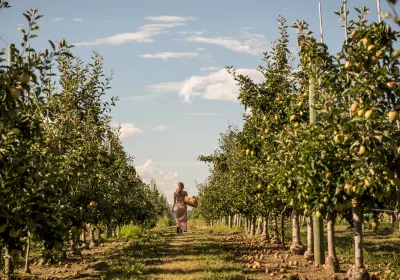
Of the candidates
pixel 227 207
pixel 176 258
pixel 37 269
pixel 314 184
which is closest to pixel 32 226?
pixel 314 184

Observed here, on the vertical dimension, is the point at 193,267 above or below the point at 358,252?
below

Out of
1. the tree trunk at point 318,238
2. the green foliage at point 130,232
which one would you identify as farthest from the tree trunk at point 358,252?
the green foliage at point 130,232

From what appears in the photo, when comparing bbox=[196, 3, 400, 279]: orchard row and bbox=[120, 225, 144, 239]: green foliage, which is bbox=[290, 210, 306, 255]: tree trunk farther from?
bbox=[120, 225, 144, 239]: green foliage

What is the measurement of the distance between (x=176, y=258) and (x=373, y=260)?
6375 mm

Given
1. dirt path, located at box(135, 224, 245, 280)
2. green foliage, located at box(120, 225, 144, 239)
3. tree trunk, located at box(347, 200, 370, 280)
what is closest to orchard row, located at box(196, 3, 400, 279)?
tree trunk, located at box(347, 200, 370, 280)

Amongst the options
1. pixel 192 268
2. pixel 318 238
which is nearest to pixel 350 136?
pixel 318 238

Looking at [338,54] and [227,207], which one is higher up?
[338,54]

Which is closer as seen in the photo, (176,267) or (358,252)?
(358,252)

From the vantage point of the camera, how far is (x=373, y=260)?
12.7 m

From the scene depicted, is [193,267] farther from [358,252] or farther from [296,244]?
[358,252]

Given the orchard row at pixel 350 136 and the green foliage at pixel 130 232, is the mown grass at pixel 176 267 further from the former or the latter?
the green foliage at pixel 130 232

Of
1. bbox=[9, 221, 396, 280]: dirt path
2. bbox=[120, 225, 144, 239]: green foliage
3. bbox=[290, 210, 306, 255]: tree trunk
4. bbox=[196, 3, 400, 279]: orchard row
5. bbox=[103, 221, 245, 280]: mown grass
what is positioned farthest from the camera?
bbox=[120, 225, 144, 239]: green foliage

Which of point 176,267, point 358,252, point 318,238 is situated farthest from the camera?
point 176,267

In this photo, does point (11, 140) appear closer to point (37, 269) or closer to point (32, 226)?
point (32, 226)
